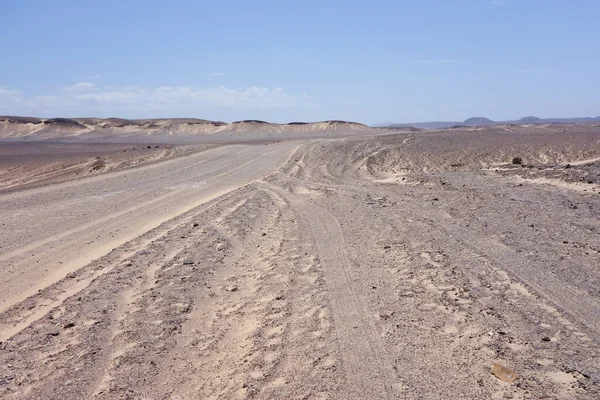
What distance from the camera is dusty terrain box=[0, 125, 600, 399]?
16.0 feet

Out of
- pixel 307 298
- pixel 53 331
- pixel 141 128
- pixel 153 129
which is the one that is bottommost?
pixel 53 331

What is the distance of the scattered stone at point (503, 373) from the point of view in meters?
4.64

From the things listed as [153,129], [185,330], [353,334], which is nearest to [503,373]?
[353,334]

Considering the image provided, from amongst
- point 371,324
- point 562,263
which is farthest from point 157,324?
point 562,263

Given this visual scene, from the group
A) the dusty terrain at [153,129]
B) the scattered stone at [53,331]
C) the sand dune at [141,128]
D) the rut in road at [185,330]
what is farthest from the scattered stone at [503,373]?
the sand dune at [141,128]

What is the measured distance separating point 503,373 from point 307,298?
277 cm

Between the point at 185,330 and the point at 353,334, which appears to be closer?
the point at 353,334

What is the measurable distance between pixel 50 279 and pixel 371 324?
4.96 m

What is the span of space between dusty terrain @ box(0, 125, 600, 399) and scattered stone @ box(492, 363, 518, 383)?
0.25ft

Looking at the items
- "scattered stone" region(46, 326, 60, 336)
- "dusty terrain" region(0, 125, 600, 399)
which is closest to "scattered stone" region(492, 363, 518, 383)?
"dusty terrain" region(0, 125, 600, 399)

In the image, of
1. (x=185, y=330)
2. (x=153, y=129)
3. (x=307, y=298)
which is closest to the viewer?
(x=185, y=330)

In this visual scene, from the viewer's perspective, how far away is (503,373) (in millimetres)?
4730

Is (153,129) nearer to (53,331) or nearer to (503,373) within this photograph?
(53,331)

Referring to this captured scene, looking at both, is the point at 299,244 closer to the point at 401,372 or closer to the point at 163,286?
the point at 163,286
